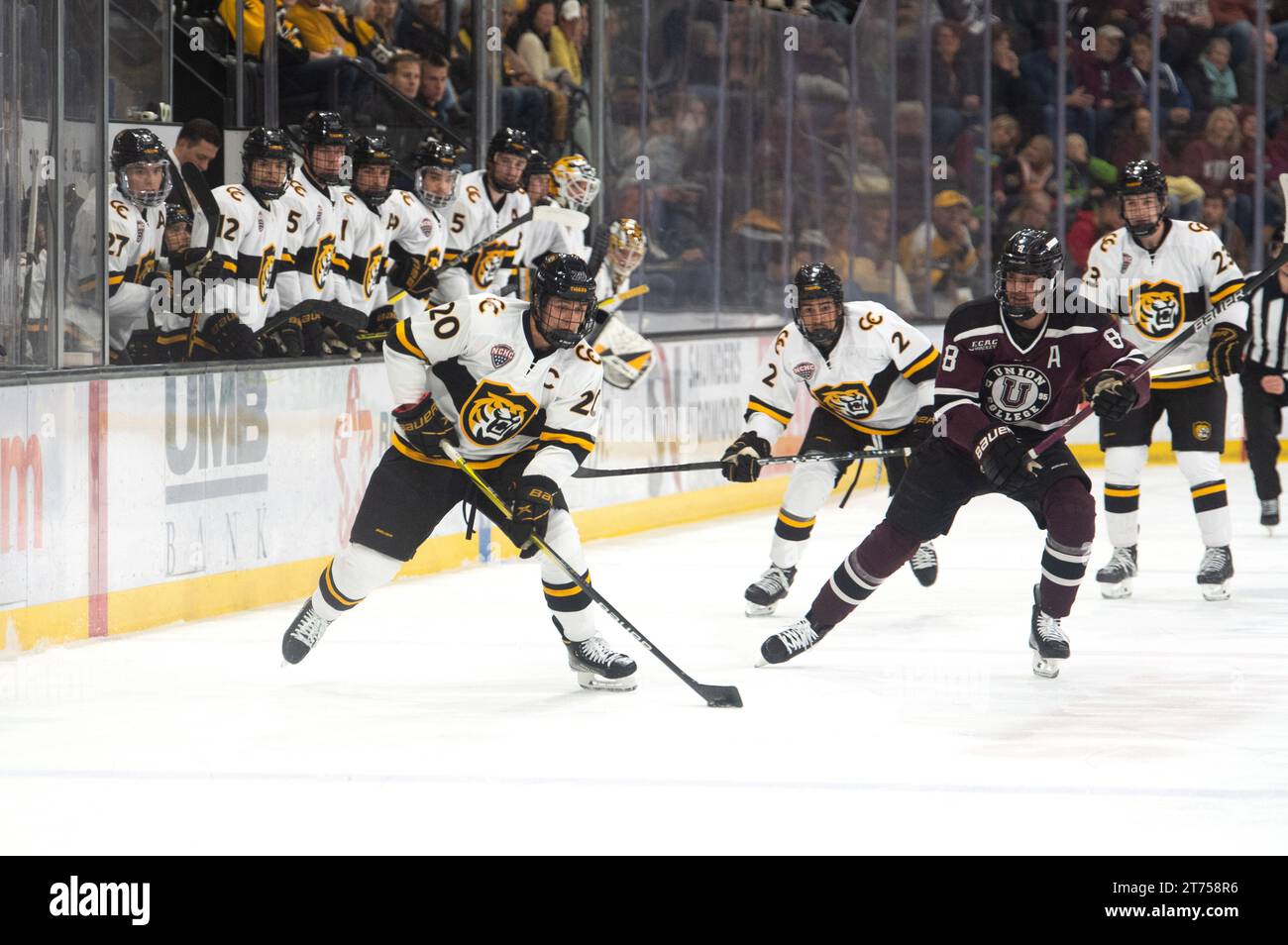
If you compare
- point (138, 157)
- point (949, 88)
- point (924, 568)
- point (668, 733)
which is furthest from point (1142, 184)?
point (949, 88)

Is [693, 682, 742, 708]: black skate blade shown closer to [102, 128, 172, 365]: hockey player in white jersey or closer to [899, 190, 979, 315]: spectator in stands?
[102, 128, 172, 365]: hockey player in white jersey

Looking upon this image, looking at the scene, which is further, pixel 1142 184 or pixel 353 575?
pixel 1142 184

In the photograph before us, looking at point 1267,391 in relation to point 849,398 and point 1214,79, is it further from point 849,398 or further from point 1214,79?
point 1214,79

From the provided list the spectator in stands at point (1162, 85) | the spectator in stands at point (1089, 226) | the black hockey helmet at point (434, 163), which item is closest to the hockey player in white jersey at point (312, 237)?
the black hockey helmet at point (434, 163)

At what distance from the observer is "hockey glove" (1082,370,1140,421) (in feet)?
14.5

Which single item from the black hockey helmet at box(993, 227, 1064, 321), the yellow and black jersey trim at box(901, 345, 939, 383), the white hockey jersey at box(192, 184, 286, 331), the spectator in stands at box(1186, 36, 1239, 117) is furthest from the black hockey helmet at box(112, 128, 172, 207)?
the spectator in stands at box(1186, 36, 1239, 117)

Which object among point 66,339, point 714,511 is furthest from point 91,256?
point 714,511

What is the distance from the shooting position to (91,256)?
5.29m

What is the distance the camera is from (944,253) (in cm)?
1027

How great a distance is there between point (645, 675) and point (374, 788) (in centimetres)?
127

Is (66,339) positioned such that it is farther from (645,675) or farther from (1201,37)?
(1201,37)

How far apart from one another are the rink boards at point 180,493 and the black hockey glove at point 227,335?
0.48 feet

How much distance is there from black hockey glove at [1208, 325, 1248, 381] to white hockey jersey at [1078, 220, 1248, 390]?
0.23 meters

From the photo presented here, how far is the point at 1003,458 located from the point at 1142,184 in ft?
6.13
